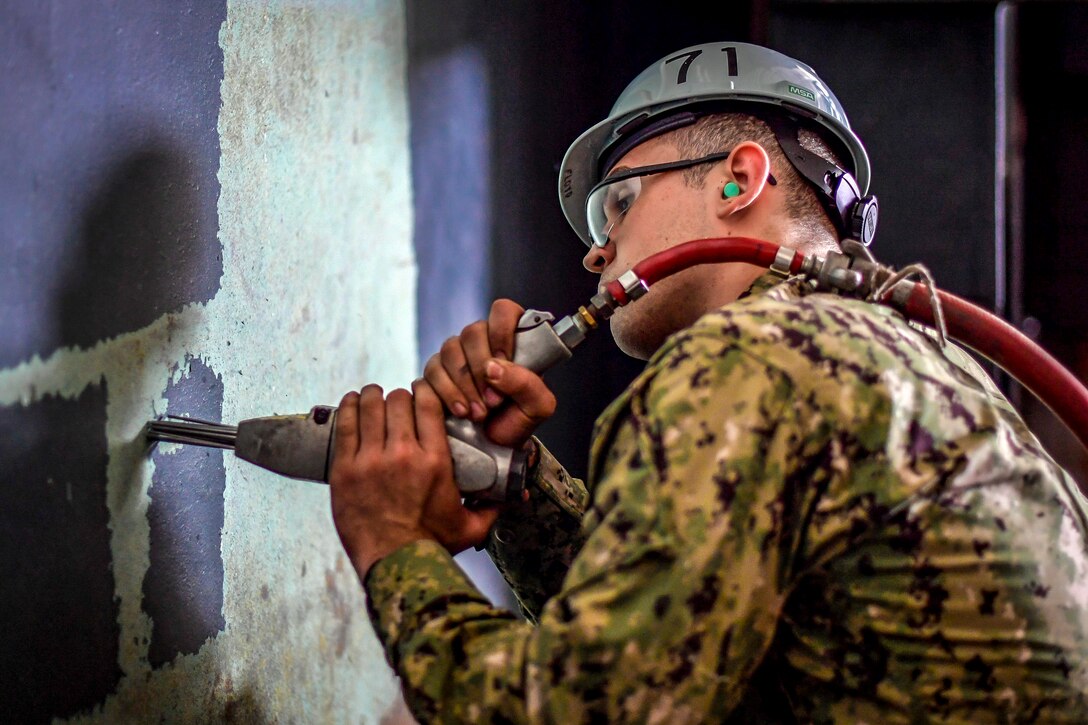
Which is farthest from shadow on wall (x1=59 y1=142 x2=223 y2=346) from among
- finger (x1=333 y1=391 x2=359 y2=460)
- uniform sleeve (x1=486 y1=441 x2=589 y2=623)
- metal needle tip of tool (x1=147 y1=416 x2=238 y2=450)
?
uniform sleeve (x1=486 y1=441 x2=589 y2=623)

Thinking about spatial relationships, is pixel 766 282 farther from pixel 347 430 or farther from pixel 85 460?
pixel 85 460

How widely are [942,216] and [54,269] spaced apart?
2.12 m

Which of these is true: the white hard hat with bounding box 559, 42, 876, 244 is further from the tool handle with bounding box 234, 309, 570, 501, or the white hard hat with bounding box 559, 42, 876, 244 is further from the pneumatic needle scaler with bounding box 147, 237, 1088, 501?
the tool handle with bounding box 234, 309, 570, 501

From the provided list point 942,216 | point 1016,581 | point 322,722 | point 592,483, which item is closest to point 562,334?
point 592,483

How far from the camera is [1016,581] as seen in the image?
0.81 meters

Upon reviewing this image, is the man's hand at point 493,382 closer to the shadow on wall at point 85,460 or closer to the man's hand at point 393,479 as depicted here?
the man's hand at point 393,479

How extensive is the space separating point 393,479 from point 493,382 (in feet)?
0.53

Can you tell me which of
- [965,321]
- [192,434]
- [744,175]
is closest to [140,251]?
[192,434]

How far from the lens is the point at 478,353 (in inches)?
41.7

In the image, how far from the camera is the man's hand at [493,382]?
3.43 feet

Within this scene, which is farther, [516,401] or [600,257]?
[600,257]

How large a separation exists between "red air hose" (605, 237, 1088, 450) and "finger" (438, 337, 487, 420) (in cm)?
20

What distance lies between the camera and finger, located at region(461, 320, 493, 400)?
105cm

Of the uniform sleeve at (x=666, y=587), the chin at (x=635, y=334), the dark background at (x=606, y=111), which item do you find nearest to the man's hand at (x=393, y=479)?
the uniform sleeve at (x=666, y=587)
